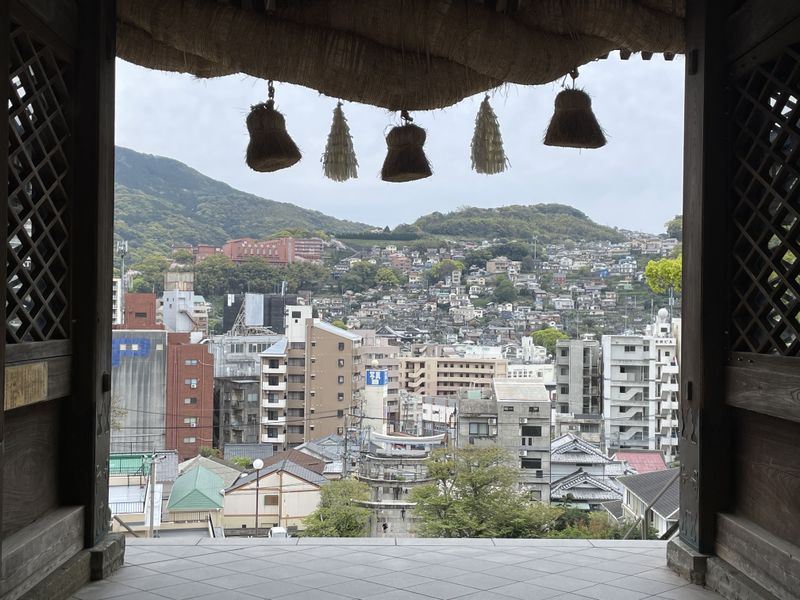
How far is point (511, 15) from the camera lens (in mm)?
3002

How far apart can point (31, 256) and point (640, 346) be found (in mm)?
6347

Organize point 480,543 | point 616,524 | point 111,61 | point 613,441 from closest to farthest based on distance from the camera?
point 111,61 < point 480,543 < point 616,524 < point 613,441

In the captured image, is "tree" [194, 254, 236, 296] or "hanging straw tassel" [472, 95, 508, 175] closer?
"hanging straw tassel" [472, 95, 508, 175]

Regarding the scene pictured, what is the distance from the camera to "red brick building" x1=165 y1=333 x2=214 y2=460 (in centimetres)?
1261

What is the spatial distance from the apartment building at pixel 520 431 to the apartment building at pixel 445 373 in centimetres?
437

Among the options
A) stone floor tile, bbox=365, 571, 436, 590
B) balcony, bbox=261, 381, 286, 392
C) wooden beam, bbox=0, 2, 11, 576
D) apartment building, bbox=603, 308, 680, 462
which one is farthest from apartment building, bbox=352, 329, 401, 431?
wooden beam, bbox=0, 2, 11, 576

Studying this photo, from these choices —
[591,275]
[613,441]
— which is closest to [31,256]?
[613,441]

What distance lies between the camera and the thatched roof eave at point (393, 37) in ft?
9.50

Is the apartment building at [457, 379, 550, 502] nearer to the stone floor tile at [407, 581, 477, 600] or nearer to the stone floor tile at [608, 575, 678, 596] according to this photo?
the stone floor tile at [608, 575, 678, 596]

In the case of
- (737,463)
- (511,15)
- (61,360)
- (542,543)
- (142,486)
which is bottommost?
(142,486)

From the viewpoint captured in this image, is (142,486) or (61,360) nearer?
(61,360)

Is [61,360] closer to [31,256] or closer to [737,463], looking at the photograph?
[31,256]

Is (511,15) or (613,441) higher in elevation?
(511,15)

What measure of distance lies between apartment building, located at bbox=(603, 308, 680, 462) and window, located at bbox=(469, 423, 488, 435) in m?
1.29
